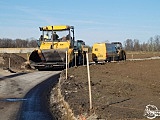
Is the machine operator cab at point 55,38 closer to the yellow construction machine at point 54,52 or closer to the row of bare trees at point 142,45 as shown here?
the yellow construction machine at point 54,52

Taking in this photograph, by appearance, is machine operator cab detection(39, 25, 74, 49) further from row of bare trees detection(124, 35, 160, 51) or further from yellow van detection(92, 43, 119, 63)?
row of bare trees detection(124, 35, 160, 51)

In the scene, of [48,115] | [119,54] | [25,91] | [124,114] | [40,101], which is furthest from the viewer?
[119,54]

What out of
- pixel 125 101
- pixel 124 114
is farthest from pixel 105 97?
pixel 124 114

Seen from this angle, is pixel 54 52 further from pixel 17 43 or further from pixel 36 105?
pixel 17 43

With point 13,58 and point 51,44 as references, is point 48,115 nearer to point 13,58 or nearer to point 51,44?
point 51,44

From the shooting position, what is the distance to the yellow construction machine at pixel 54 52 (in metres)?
27.5

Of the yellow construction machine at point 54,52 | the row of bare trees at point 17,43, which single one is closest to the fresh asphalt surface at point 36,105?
the yellow construction machine at point 54,52

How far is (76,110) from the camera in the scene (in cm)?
966

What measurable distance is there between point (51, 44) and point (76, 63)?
3168mm

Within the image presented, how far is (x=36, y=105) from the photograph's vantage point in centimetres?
1240

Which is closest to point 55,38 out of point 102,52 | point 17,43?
point 102,52

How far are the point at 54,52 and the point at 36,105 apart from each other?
50.4ft

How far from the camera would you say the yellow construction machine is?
27.5m

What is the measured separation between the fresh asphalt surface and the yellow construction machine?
10.0 meters
